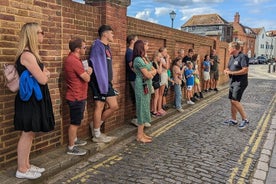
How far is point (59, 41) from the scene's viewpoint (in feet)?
15.0

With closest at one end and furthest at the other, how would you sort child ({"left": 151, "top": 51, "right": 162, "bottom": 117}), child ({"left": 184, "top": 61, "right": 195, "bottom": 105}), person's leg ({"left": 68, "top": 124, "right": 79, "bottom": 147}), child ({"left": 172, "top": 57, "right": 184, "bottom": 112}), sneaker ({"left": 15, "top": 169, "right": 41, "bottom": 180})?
sneaker ({"left": 15, "top": 169, "right": 41, "bottom": 180}) < person's leg ({"left": 68, "top": 124, "right": 79, "bottom": 147}) < child ({"left": 151, "top": 51, "right": 162, "bottom": 117}) < child ({"left": 172, "top": 57, "right": 184, "bottom": 112}) < child ({"left": 184, "top": 61, "right": 195, "bottom": 105})

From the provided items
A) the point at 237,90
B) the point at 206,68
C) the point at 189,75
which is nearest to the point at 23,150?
the point at 237,90

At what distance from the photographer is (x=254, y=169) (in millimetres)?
4613

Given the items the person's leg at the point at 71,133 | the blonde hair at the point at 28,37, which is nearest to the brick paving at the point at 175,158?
the person's leg at the point at 71,133

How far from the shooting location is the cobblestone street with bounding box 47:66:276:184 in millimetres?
4109

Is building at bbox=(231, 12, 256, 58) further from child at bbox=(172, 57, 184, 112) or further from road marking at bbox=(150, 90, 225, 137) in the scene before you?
child at bbox=(172, 57, 184, 112)

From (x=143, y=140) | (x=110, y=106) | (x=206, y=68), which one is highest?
(x=206, y=68)

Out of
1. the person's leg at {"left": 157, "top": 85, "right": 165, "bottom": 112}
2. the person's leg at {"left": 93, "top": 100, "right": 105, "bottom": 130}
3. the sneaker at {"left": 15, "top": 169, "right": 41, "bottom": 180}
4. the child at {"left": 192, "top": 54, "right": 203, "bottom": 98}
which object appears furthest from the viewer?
the child at {"left": 192, "top": 54, "right": 203, "bottom": 98}

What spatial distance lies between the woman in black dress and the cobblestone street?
1.90 ft

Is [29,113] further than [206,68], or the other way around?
[206,68]

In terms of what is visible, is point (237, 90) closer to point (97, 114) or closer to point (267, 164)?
point (267, 164)

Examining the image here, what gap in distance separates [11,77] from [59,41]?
1.33m

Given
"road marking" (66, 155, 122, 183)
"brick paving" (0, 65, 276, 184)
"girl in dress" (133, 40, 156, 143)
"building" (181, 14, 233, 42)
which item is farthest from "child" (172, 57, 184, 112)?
"building" (181, 14, 233, 42)

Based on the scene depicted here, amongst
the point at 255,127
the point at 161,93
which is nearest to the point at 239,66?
the point at 255,127
